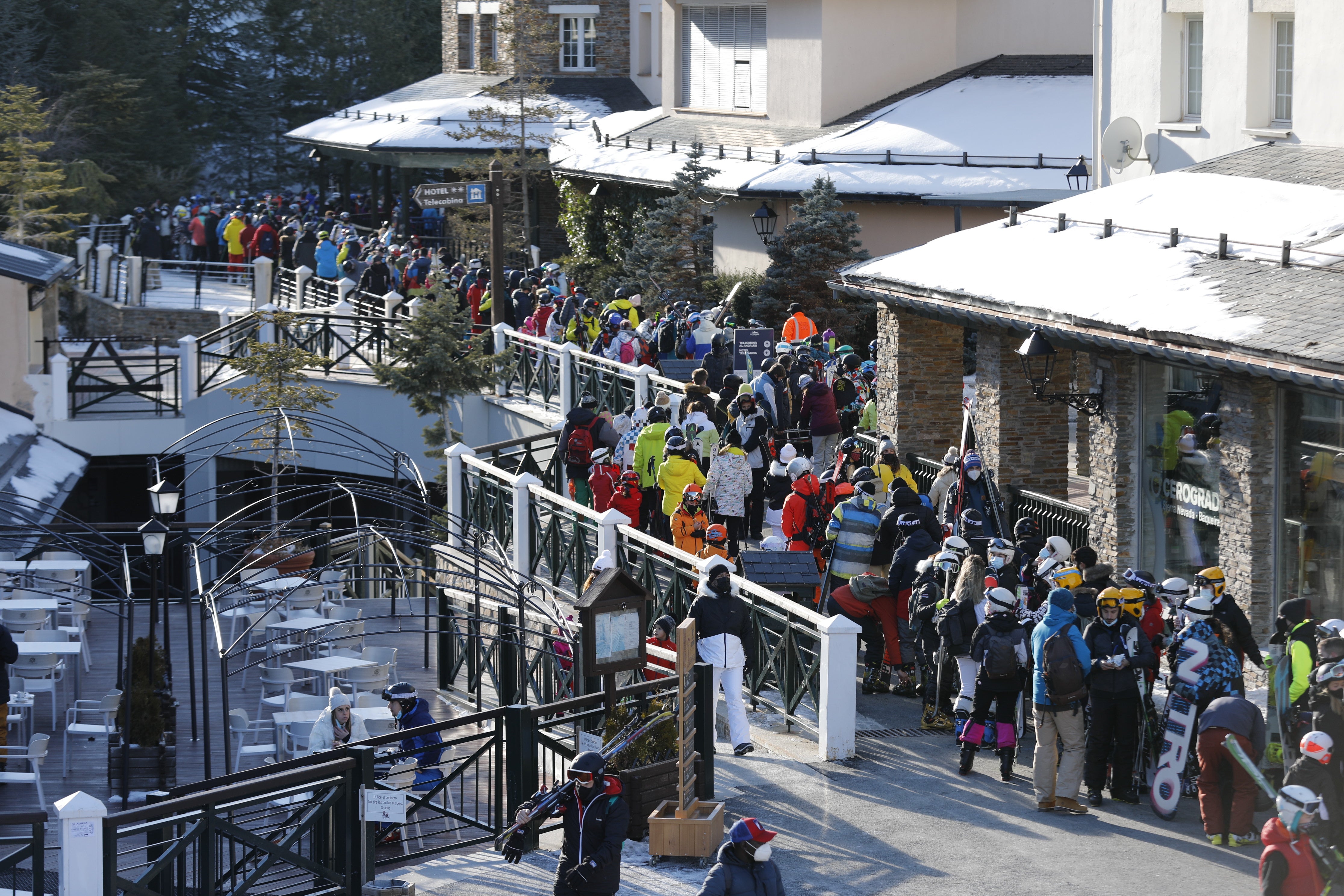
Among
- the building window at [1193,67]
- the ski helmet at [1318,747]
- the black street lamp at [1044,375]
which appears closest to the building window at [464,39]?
the building window at [1193,67]

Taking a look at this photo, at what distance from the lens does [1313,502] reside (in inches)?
482

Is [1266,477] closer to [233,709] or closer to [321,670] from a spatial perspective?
[321,670]

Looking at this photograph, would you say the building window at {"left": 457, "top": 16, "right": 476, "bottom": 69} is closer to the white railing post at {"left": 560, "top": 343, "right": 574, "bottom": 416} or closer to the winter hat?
the white railing post at {"left": 560, "top": 343, "right": 574, "bottom": 416}

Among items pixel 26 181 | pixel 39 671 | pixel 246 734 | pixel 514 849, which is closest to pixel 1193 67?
pixel 246 734

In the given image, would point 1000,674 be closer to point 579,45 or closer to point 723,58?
point 723,58

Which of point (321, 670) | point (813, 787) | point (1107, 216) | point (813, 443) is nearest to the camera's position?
point (813, 787)

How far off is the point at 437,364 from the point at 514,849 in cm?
1367

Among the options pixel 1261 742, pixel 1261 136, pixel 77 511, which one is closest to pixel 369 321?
pixel 77 511

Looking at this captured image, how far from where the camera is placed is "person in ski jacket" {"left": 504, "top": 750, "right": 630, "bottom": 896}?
855 cm

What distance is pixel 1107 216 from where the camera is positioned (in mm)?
16828

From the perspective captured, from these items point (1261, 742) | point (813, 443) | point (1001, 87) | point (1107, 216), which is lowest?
point (1261, 742)

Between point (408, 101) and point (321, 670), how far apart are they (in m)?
32.7

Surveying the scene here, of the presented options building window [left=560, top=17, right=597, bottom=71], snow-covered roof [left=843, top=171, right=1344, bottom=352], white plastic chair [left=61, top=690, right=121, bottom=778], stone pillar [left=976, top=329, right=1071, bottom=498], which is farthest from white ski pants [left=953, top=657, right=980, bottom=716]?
building window [left=560, top=17, right=597, bottom=71]

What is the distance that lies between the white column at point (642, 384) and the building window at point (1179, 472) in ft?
25.5
